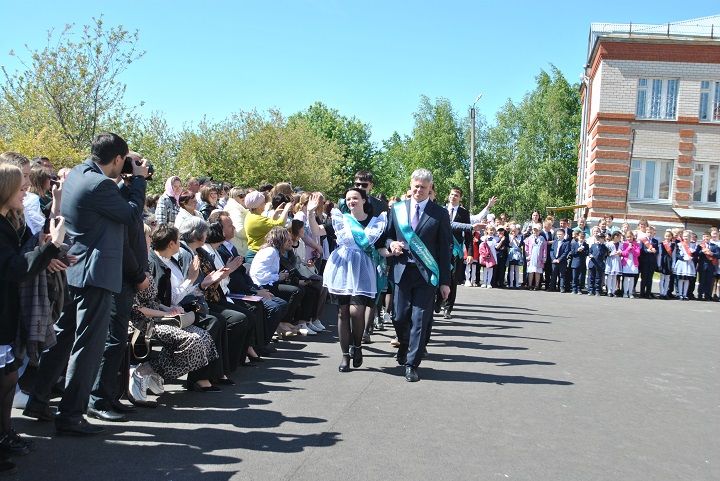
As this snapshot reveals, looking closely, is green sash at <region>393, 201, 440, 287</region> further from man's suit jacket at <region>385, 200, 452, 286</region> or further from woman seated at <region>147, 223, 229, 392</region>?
woman seated at <region>147, 223, 229, 392</region>

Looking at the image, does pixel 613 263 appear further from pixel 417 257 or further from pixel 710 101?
pixel 710 101

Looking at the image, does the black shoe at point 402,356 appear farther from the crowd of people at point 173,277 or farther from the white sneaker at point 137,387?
the white sneaker at point 137,387

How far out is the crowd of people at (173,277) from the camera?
4.60 meters

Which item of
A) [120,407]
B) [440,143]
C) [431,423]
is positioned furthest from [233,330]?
[440,143]

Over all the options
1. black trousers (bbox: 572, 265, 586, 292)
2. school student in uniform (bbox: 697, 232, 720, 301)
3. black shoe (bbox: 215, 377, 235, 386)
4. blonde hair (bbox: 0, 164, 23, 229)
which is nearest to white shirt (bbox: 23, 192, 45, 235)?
black shoe (bbox: 215, 377, 235, 386)

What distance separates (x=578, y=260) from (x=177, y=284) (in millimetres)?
15115

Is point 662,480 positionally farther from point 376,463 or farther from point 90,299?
point 90,299

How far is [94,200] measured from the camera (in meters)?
5.05

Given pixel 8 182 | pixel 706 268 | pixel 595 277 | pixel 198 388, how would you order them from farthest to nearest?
pixel 706 268 → pixel 595 277 → pixel 198 388 → pixel 8 182

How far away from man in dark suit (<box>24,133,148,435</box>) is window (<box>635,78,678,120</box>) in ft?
94.5

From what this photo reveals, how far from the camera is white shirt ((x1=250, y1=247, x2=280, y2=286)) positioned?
29.9 ft

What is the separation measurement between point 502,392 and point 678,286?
14891mm

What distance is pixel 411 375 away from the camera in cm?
748

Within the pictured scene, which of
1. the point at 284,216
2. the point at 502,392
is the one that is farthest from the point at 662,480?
the point at 284,216
